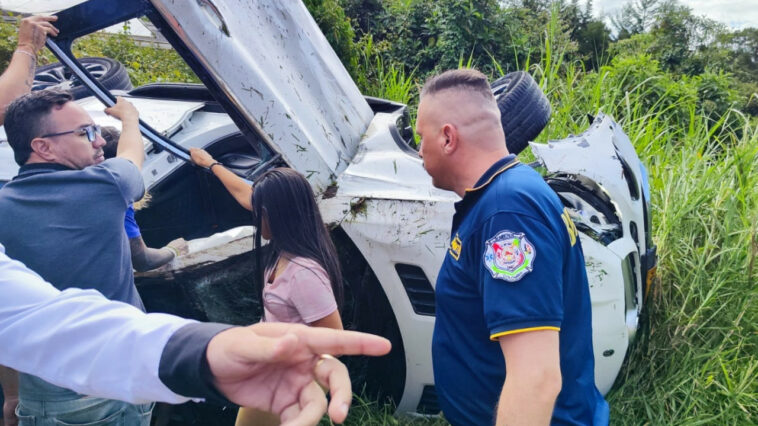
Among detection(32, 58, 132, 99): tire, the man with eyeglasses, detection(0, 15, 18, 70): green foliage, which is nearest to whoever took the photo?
the man with eyeglasses

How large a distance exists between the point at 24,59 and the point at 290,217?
3.61ft

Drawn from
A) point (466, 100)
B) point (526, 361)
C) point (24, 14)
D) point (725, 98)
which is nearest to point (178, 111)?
point (24, 14)

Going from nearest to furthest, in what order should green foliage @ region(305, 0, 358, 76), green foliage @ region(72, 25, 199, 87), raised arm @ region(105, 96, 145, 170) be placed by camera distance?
raised arm @ region(105, 96, 145, 170)
green foliage @ region(305, 0, 358, 76)
green foliage @ region(72, 25, 199, 87)

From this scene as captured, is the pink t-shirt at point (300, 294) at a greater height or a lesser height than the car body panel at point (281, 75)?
lesser

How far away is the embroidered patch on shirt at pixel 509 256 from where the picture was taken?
1249 millimetres

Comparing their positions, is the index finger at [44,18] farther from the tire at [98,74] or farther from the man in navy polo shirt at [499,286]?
the tire at [98,74]

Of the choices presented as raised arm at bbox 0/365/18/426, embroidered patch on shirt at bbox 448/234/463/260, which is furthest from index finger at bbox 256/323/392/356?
raised arm at bbox 0/365/18/426

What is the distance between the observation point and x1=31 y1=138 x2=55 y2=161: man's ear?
5.98 ft

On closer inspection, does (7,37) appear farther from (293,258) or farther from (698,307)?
(698,307)

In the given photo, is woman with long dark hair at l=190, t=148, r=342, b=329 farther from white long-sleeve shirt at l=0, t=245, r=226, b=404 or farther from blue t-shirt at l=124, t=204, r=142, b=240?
white long-sleeve shirt at l=0, t=245, r=226, b=404

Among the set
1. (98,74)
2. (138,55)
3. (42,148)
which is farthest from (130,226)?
(138,55)

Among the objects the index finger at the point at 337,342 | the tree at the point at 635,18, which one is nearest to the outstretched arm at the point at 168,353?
the index finger at the point at 337,342

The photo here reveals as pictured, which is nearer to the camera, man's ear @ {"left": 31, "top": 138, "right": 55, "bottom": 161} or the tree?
man's ear @ {"left": 31, "top": 138, "right": 55, "bottom": 161}

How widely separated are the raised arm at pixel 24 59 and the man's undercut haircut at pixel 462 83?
143 cm
